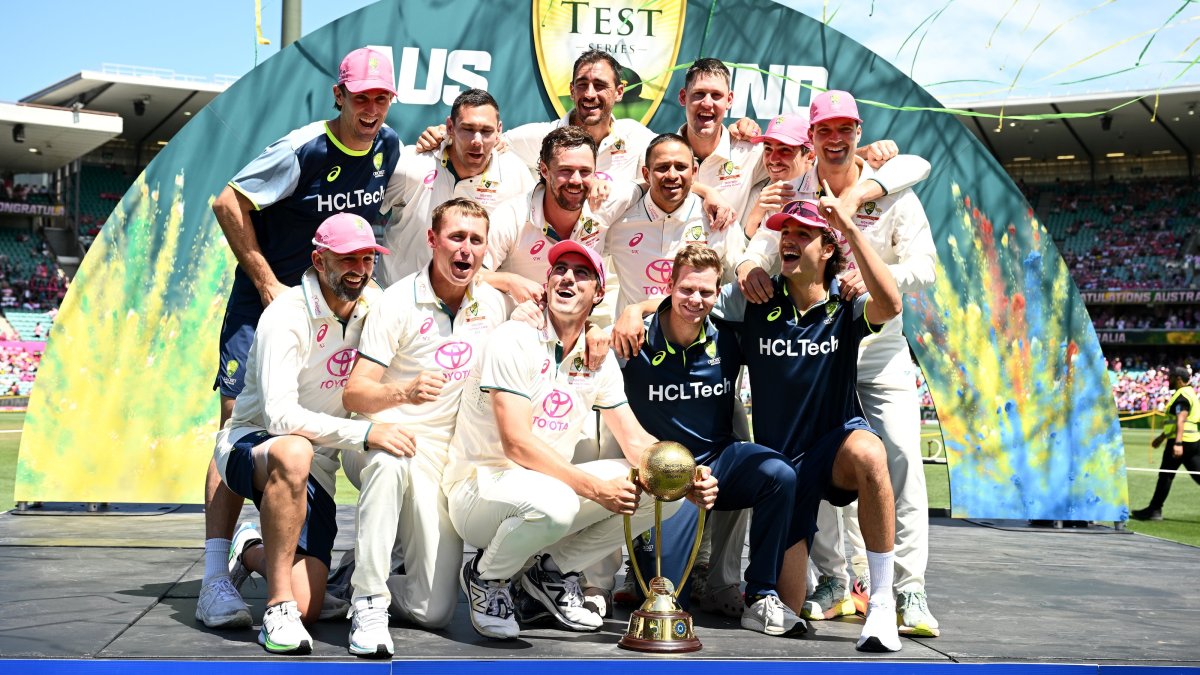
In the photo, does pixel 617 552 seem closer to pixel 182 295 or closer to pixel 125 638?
pixel 125 638

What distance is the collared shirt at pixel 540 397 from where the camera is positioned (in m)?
4.72

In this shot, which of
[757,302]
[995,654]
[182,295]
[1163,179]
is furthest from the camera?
[1163,179]

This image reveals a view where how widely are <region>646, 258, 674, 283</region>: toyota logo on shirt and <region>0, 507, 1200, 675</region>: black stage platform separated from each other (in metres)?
1.68

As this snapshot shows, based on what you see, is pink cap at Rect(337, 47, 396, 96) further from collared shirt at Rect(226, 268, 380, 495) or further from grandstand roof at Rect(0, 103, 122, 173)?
grandstand roof at Rect(0, 103, 122, 173)

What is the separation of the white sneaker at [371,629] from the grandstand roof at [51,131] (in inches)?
1319

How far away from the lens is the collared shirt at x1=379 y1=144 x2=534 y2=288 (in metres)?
5.92

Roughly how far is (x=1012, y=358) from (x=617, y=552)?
16.6ft

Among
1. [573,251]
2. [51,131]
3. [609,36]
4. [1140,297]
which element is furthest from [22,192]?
[573,251]

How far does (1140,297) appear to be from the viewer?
130 feet

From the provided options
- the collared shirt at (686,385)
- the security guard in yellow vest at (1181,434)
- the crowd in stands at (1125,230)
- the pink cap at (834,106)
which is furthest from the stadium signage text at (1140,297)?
the collared shirt at (686,385)

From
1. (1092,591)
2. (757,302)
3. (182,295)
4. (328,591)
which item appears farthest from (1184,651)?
(182,295)

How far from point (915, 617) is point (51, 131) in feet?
115

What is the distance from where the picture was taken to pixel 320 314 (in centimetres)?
468

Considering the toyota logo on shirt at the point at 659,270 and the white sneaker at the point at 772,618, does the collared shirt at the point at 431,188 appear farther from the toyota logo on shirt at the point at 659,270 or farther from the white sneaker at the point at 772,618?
the white sneaker at the point at 772,618
